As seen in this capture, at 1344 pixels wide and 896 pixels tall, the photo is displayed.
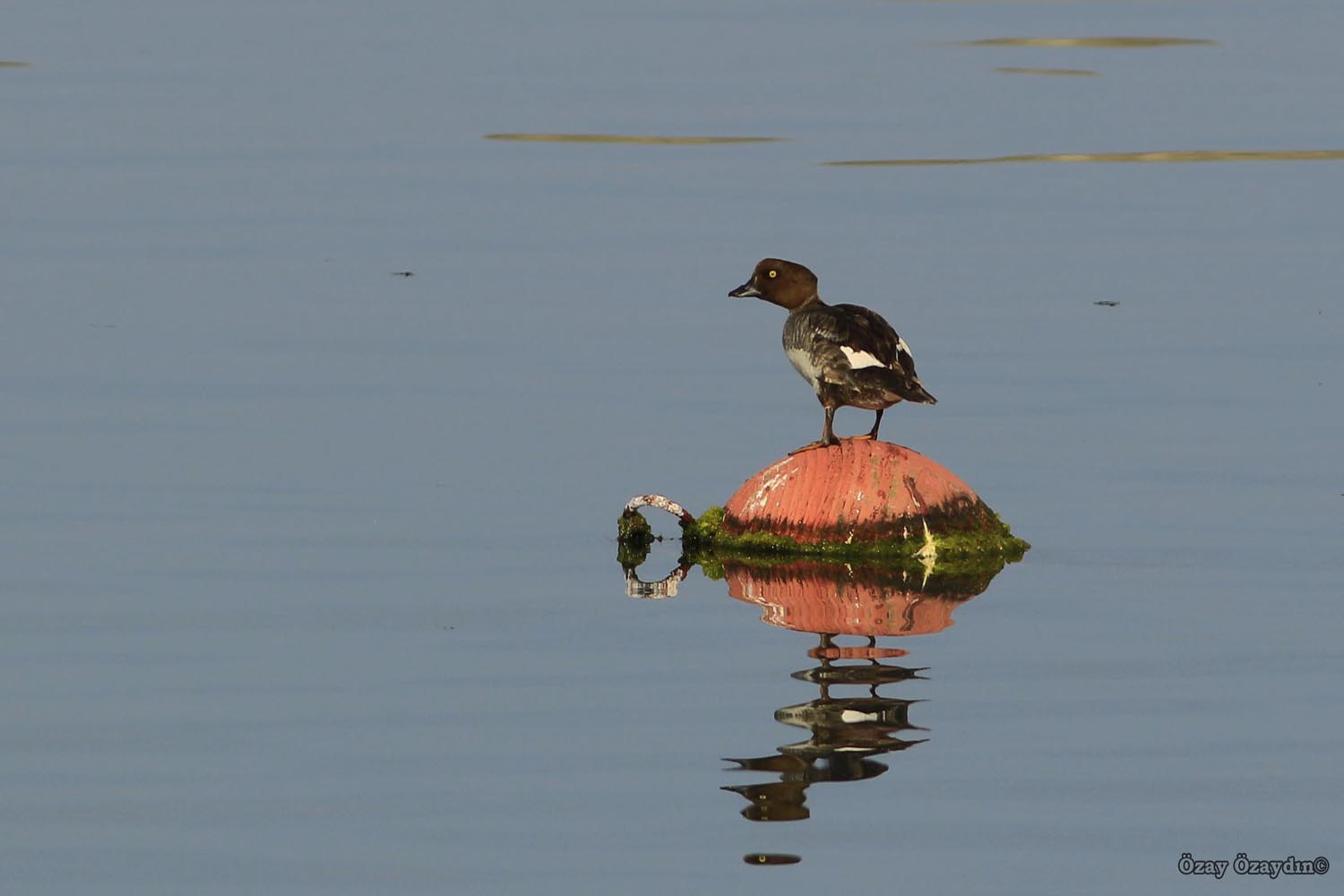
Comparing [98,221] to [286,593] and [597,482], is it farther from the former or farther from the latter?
[286,593]

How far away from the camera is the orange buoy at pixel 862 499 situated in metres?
14.8

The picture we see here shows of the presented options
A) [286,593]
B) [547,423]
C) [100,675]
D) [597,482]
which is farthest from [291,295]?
[100,675]

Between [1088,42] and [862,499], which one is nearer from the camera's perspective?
[862,499]

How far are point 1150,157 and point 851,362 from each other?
51.0 ft

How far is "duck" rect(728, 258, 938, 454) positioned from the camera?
49.6ft

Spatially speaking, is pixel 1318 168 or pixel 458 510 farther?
pixel 1318 168

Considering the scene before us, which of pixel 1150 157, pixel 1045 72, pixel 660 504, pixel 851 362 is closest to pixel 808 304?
pixel 851 362

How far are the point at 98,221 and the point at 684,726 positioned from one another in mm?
15168

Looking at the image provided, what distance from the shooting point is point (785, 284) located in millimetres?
16438

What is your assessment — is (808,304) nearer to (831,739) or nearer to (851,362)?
(851,362)

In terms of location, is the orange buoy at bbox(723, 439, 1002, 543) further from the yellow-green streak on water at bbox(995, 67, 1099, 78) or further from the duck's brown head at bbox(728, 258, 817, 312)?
the yellow-green streak on water at bbox(995, 67, 1099, 78)

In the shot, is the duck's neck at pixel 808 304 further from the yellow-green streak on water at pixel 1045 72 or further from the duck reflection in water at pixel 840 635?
the yellow-green streak on water at pixel 1045 72

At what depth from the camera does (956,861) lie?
988cm

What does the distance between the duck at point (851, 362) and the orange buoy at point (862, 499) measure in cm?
17
